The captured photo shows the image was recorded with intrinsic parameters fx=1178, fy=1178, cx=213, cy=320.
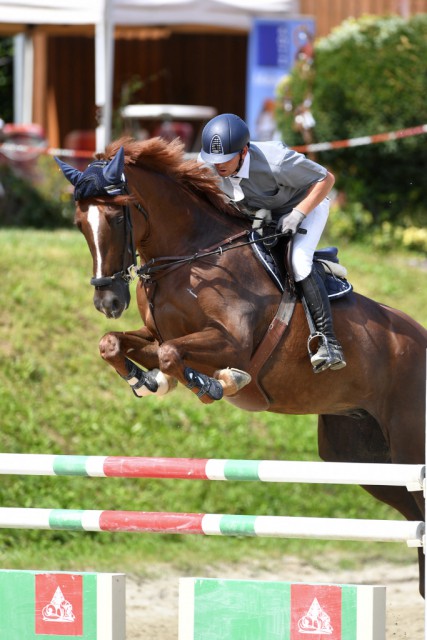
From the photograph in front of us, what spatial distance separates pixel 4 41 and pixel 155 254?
13.7 m

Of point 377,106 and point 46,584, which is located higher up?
point 377,106

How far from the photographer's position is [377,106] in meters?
13.2

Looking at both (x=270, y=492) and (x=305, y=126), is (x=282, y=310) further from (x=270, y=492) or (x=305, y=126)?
(x=305, y=126)

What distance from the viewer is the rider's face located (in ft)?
18.3

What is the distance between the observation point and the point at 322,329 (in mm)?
5699

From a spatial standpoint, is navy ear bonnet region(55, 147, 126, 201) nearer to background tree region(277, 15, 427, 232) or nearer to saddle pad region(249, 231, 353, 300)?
saddle pad region(249, 231, 353, 300)

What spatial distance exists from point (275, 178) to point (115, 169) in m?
0.83

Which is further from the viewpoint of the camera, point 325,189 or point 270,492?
point 270,492

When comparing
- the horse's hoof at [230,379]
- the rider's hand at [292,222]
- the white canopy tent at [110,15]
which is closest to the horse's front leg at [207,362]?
the horse's hoof at [230,379]

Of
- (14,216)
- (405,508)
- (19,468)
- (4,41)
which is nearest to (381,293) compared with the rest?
(14,216)

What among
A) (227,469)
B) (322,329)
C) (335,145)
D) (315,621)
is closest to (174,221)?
(322,329)

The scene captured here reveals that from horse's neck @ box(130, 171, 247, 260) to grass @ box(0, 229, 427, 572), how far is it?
123 inches

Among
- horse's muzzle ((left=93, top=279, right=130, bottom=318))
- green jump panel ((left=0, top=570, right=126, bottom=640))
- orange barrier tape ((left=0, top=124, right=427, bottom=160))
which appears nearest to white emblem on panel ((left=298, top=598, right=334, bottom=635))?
green jump panel ((left=0, top=570, right=126, bottom=640))

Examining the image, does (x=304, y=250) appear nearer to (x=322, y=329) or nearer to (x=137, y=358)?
(x=322, y=329)
